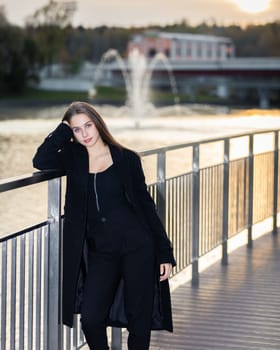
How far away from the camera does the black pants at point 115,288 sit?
12.4ft

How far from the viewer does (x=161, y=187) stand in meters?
5.77

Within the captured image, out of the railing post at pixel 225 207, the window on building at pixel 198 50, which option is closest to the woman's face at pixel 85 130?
the railing post at pixel 225 207

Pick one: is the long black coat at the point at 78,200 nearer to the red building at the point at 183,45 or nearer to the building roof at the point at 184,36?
the red building at the point at 183,45

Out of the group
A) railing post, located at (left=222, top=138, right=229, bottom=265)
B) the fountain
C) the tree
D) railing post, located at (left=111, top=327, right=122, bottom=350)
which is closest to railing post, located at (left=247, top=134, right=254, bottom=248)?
railing post, located at (left=222, top=138, right=229, bottom=265)

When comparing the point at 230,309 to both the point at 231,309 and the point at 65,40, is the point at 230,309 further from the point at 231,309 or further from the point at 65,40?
the point at 65,40

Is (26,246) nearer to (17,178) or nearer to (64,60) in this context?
(17,178)

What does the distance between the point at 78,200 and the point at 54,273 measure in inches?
17.2

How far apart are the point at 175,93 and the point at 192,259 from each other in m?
97.0

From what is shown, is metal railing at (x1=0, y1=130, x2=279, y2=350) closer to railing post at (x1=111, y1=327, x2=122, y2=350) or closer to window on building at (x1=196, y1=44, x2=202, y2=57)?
railing post at (x1=111, y1=327, x2=122, y2=350)

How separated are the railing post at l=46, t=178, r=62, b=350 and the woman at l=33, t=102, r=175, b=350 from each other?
0.35 ft

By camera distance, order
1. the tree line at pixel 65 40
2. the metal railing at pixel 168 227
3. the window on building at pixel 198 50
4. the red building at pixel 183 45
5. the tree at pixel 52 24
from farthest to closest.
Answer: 1. the window on building at pixel 198 50
2. the red building at pixel 183 45
3. the tree at pixel 52 24
4. the tree line at pixel 65 40
5. the metal railing at pixel 168 227

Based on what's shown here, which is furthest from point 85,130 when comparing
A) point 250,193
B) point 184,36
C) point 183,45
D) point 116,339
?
point 184,36

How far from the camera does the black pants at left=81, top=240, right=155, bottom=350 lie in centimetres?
377

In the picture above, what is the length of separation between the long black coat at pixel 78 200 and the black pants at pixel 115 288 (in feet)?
0.22
